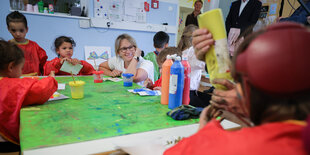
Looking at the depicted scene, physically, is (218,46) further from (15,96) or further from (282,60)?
(15,96)

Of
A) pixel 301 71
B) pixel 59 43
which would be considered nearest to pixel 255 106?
pixel 301 71

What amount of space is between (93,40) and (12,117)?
11.3 ft

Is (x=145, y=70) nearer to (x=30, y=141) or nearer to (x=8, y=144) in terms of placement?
(x=8, y=144)

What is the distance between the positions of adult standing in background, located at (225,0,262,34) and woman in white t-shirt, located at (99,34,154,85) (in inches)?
72.5

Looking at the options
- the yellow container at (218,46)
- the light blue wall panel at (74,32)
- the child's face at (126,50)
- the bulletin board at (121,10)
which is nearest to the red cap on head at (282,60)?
the yellow container at (218,46)

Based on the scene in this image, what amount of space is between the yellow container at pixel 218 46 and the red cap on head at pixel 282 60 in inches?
10.5

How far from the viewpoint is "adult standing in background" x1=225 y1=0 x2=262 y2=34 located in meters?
3.15

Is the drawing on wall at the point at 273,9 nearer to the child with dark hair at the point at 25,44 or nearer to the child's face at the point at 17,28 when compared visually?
the child with dark hair at the point at 25,44

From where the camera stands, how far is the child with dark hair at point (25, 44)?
253 cm

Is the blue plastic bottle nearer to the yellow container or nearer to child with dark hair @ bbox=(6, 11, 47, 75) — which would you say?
the yellow container

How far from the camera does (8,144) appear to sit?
1.12 m


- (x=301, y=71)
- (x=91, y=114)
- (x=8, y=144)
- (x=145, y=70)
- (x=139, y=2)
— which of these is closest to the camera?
(x=301, y=71)

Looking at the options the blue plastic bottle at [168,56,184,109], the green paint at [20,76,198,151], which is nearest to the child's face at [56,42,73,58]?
the green paint at [20,76,198,151]

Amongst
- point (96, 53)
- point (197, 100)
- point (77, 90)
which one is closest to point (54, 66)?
point (77, 90)
